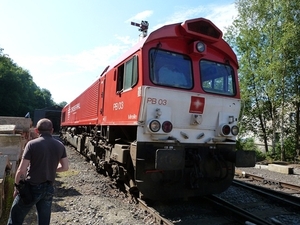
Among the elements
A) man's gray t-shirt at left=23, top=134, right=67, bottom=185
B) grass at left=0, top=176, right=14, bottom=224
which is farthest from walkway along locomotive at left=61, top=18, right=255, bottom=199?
grass at left=0, top=176, right=14, bottom=224

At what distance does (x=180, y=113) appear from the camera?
16.9ft

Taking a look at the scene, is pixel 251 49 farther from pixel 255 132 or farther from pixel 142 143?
pixel 142 143

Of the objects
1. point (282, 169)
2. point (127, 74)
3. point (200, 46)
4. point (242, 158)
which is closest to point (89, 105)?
point (127, 74)

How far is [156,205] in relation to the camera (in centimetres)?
548

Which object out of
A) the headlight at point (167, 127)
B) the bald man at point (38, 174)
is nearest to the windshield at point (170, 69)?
the headlight at point (167, 127)

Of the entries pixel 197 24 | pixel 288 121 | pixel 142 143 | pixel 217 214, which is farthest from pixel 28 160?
pixel 288 121

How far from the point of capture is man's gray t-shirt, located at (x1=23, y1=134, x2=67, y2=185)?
11.3 feet

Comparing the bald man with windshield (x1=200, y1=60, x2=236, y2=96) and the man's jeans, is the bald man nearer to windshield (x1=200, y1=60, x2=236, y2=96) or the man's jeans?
the man's jeans

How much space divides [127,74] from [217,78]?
6.50ft

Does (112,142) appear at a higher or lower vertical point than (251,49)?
lower

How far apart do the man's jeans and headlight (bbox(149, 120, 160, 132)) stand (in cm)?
193

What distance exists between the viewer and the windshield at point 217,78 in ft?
18.4

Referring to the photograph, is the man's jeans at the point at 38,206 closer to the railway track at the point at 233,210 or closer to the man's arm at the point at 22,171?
the man's arm at the point at 22,171

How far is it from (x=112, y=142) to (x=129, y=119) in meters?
1.53
